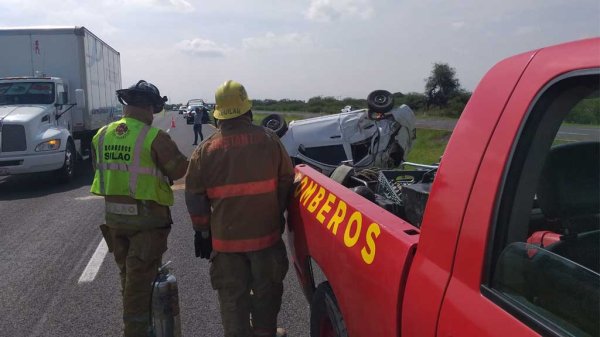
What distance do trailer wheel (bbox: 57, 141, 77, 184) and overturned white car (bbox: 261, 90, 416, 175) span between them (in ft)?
20.4

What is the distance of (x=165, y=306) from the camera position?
12.2 ft

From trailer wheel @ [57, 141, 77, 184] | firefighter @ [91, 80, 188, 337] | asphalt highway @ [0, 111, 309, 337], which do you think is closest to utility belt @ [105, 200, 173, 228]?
firefighter @ [91, 80, 188, 337]

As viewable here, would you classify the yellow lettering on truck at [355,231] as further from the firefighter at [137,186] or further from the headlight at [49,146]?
the headlight at [49,146]

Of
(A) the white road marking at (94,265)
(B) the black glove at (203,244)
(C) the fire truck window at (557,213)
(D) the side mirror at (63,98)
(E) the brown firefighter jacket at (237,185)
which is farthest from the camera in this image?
(D) the side mirror at (63,98)

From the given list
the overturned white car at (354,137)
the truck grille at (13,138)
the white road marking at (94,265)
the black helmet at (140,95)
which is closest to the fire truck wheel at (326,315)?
the black helmet at (140,95)

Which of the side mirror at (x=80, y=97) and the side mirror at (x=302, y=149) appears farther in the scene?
the side mirror at (x=80, y=97)

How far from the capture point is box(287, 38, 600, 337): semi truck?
60.8 inches

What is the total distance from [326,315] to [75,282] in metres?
3.47

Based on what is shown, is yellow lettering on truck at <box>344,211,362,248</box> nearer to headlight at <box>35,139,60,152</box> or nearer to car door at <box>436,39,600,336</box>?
car door at <box>436,39,600,336</box>

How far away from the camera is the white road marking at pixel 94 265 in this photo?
18.6 feet

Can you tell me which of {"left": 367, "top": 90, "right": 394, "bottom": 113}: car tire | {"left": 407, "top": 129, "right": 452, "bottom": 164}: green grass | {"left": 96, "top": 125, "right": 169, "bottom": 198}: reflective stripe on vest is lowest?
{"left": 407, "top": 129, "right": 452, "bottom": 164}: green grass

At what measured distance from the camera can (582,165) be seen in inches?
73.0

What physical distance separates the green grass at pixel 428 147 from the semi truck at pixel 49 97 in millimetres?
8493

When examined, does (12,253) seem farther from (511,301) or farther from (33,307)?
(511,301)
